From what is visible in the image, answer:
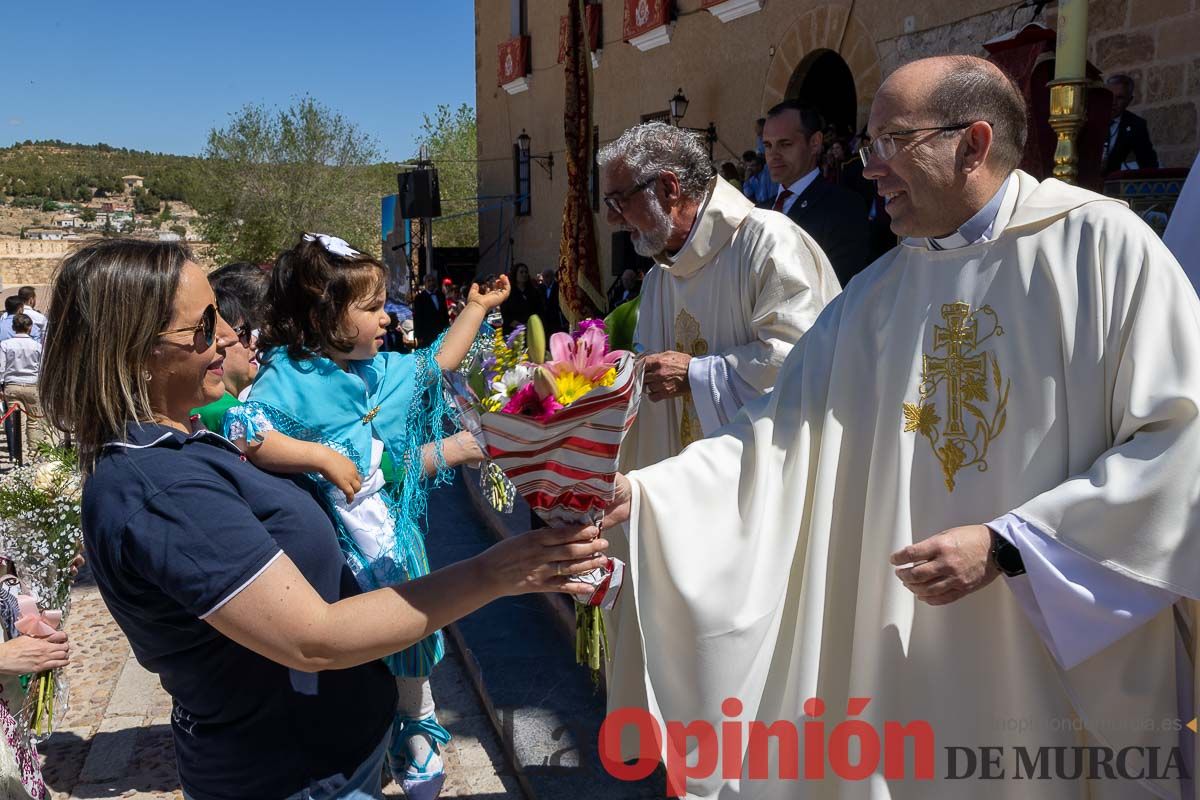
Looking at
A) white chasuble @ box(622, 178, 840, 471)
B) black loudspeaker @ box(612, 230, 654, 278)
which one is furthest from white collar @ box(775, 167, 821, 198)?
black loudspeaker @ box(612, 230, 654, 278)

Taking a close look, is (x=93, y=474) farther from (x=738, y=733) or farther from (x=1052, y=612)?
(x=1052, y=612)

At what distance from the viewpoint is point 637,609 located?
2271 millimetres

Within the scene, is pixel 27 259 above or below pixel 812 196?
below

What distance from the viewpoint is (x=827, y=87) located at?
41.3ft

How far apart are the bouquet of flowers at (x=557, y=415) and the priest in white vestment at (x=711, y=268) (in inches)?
54.4

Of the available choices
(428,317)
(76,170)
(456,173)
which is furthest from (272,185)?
(76,170)

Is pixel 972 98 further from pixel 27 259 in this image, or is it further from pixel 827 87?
pixel 27 259

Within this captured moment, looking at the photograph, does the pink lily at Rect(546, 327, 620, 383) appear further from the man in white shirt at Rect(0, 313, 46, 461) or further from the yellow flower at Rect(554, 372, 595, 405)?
the man in white shirt at Rect(0, 313, 46, 461)

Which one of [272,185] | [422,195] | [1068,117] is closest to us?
[1068,117]

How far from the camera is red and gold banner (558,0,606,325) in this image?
4973 millimetres

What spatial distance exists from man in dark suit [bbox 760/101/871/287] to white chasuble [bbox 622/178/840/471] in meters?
1.45

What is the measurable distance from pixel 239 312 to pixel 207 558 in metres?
1.83

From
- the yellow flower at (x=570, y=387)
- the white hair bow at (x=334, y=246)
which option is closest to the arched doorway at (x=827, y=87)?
the white hair bow at (x=334, y=246)

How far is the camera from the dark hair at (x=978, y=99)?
6.96ft
